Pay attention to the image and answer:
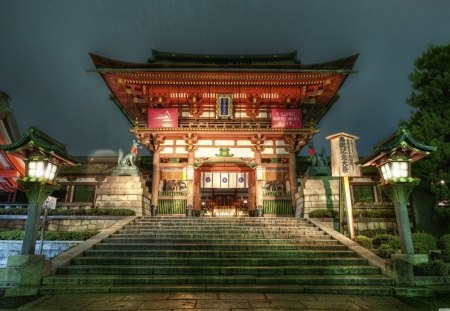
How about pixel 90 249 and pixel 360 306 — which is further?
pixel 90 249

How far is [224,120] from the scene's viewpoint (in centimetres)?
1822

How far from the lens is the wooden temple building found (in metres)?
17.1

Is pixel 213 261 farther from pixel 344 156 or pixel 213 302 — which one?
pixel 344 156

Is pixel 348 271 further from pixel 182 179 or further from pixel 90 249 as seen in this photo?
pixel 182 179

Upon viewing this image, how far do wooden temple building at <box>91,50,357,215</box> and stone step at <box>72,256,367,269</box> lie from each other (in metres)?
8.82

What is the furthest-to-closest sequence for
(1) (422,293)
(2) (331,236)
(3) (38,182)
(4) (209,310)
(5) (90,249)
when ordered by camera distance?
(2) (331,236)
(5) (90,249)
(3) (38,182)
(1) (422,293)
(4) (209,310)

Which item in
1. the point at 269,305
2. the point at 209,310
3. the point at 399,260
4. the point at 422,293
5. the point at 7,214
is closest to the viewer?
the point at 209,310

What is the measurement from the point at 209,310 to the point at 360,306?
3.10 metres

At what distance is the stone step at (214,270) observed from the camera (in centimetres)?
721

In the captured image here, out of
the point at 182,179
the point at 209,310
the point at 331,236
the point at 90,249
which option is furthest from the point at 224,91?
the point at 209,310

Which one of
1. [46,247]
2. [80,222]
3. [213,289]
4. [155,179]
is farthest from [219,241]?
[155,179]

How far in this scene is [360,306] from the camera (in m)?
5.36

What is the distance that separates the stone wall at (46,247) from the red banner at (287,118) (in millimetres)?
13296

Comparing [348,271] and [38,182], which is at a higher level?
[38,182]
